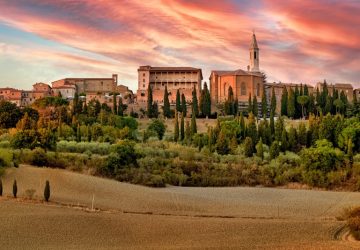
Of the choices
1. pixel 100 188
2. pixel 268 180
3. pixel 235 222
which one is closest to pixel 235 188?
pixel 268 180

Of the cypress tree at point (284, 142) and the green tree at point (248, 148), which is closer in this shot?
the green tree at point (248, 148)

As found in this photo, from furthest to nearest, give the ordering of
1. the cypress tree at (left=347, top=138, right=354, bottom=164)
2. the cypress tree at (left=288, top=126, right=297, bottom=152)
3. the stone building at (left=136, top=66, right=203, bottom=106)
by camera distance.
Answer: the stone building at (left=136, top=66, right=203, bottom=106) < the cypress tree at (left=288, top=126, right=297, bottom=152) < the cypress tree at (left=347, top=138, right=354, bottom=164)

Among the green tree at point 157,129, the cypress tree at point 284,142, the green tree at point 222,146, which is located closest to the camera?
the green tree at point 222,146

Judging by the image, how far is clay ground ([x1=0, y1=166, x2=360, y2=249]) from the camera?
16.7 m

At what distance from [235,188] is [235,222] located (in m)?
11.3

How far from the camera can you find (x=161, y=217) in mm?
20688

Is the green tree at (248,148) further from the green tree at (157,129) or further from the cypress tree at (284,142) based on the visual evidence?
the green tree at (157,129)

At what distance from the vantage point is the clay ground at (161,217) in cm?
1669

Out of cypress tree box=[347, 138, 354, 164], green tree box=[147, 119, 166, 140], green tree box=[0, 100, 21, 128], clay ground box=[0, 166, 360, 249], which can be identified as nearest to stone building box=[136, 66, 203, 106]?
green tree box=[147, 119, 166, 140]

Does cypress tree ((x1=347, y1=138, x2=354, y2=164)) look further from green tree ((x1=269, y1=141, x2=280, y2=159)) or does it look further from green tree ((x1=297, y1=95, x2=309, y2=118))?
green tree ((x1=297, y1=95, x2=309, y2=118))

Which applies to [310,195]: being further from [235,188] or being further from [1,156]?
[1,156]

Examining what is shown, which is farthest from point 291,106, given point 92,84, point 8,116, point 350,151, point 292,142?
point 92,84

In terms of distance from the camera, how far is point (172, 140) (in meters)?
46.4

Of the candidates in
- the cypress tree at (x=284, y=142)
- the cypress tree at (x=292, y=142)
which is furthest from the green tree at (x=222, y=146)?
the cypress tree at (x=292, y=142)
